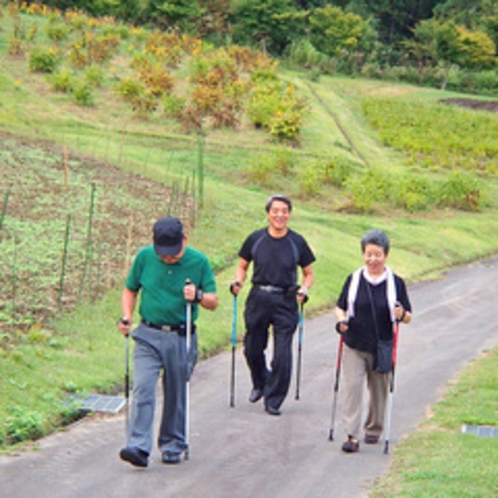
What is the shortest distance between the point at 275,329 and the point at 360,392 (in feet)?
4.98

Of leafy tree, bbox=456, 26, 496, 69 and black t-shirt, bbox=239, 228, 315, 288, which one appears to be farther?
leafy tree, bbox=456, 26, 496, 69

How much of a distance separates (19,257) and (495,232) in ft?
54.2

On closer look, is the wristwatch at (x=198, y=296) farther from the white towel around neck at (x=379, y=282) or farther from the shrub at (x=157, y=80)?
the shrub at (x=157, y=80)

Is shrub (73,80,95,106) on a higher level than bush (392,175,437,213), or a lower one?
higher

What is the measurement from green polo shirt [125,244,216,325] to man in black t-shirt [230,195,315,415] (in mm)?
1969

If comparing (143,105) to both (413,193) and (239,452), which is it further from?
(239,452)

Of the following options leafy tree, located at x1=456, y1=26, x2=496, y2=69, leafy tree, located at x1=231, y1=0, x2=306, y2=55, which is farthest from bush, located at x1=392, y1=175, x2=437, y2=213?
leafy tree, located at x1=456, y1=26, x2=496, y2=69

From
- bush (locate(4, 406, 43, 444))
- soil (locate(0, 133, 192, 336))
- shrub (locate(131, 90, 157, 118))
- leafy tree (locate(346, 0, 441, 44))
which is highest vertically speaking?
leafy tree (locate(346, 0, 441, 44))

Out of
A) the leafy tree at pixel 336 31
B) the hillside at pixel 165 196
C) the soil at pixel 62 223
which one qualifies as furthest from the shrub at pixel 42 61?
the leafy tree at pixel 336 31

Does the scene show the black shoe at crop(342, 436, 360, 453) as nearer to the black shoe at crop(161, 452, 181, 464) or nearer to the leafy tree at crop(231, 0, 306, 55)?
the black shoe at crop(161, 452, 181, 464)

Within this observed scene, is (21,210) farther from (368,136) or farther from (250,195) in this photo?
(368,136)

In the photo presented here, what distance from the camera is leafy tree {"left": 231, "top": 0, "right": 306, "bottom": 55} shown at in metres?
58.0

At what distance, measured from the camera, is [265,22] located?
59250 mm

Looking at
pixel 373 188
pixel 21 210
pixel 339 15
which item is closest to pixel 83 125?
pixel 373 188
